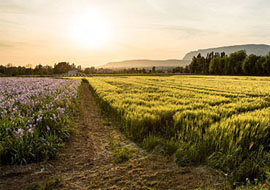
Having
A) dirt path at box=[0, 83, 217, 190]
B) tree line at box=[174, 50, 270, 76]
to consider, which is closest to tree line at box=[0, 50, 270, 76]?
tree line at box=[174, 50, 270, 76]

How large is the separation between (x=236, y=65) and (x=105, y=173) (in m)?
97.0

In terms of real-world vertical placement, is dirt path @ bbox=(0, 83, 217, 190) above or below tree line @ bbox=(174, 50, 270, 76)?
below

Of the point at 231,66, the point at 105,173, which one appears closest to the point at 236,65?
the point at 231,66

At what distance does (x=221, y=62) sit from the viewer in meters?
95.2

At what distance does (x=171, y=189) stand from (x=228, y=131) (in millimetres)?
2134

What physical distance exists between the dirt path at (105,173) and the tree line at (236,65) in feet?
284

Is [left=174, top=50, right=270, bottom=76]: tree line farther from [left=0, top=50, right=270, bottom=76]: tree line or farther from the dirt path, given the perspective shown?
the dirt path

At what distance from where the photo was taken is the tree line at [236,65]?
76562 mm

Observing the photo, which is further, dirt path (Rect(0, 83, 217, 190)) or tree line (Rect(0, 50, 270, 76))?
tree line (Rect(0, 50, 270, 76))

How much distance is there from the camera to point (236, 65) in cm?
8650

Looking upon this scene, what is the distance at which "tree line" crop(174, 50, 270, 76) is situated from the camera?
76562mm

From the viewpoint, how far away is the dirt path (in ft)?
11.1

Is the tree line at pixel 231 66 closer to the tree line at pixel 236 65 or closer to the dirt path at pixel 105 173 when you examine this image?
the tree line at pixel 236 65

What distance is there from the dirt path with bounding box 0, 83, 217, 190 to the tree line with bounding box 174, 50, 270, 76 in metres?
86.4
